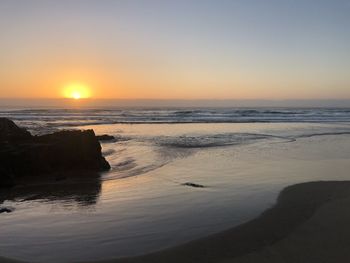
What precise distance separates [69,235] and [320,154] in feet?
41.0

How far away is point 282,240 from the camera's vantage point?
663 centimetres

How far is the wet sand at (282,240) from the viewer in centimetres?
594

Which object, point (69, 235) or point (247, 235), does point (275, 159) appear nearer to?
point (247, 235)

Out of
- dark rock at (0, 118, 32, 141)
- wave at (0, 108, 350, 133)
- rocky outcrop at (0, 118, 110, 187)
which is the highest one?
dark rock at (0, 118, 32, 141)

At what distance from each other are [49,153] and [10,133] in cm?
268

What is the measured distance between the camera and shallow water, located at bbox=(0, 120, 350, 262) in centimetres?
661

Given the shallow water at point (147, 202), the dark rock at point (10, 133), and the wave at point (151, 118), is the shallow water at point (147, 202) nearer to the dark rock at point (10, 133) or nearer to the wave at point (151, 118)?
the dark rock at point (10, 133)

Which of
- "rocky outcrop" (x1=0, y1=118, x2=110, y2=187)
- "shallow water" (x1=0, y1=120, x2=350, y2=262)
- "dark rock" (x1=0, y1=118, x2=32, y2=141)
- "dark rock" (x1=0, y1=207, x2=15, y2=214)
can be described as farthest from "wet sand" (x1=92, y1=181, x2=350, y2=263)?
"dark rock" (x1=0, y1=118, x2=32, y2=141)

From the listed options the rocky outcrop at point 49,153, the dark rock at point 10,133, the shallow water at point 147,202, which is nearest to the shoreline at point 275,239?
the shallow water at point 147,202

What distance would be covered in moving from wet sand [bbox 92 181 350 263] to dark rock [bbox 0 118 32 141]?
953 centimetres

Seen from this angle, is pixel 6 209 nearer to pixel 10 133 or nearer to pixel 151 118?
pixel 10 133

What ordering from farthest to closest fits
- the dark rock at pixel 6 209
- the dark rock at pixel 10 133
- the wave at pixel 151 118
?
the wave at pixel 151 118, the dark rock at pixel 10 133, the dark rock at pixel 6 209

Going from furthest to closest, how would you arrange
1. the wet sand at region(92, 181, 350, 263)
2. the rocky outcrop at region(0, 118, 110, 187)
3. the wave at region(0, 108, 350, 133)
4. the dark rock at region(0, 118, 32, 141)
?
1. the wave at region(0, 108, 350, 133)
2. the dark rock at region(0, 118, 32, 141)
3. the rocky outcrop at region(0, 118, 110, 187)
4. the wet sand at region(92, 181, 350, 263)

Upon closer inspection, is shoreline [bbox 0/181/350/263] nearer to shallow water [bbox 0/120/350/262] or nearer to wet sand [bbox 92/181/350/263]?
wet sand [bbox 92/181/350/263]
